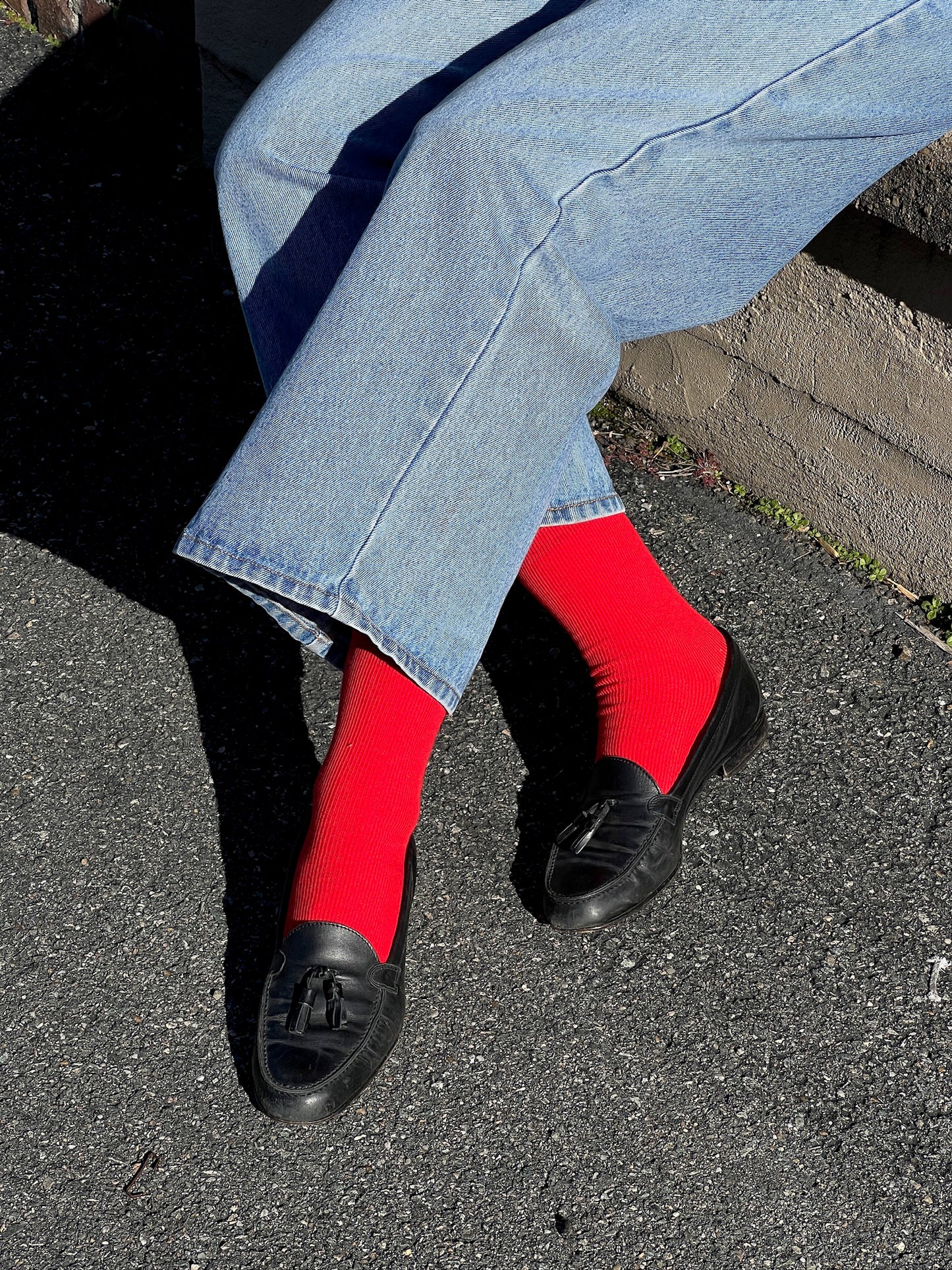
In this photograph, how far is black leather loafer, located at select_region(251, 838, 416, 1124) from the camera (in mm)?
1312

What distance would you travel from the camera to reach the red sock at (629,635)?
1590mm

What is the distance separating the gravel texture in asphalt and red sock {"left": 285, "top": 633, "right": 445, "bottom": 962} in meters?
0.12

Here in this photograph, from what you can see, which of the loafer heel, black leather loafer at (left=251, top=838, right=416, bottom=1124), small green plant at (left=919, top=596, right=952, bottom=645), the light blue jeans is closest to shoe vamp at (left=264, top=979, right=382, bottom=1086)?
black leather loafer at (left=251, top=838, right=416, bottom=1124)

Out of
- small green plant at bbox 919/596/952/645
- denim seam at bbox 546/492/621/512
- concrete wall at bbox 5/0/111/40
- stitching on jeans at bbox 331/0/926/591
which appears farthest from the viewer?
concrete wall at bbox 5/0/111/40

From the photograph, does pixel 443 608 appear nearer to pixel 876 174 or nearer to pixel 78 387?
pixel 876 174

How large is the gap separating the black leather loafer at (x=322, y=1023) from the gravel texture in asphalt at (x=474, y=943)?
5 cm

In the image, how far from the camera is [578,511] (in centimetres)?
158

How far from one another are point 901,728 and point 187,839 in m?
1.02

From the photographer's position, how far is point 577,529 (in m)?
1.59

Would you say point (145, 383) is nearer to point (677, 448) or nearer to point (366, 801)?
point (677, 448)

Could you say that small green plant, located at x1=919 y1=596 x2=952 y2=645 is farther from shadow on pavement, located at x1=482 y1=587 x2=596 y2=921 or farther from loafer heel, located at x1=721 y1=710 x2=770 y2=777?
shadow on pavement, located at x1=482 y1=587 x2=596 y2=921

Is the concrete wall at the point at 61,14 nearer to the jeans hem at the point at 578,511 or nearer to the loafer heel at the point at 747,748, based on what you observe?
the jeans hem at the point at 578,511

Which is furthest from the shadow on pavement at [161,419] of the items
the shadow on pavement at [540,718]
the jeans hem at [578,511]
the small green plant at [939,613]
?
the small green plant at [939,613]

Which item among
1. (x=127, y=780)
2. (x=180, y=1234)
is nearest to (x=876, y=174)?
(x=127, y=780)
